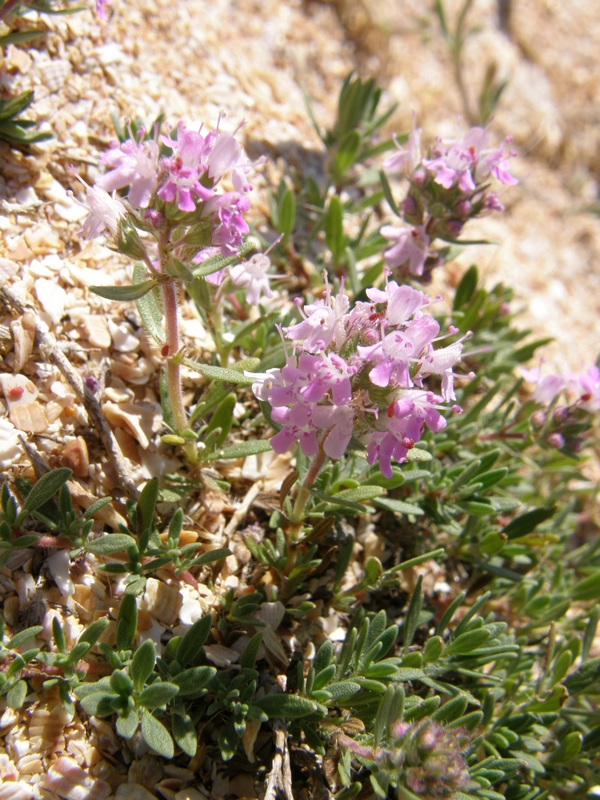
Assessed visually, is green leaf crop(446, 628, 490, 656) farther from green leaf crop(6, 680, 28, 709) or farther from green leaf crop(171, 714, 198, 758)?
green leaf crop(6, 680, 28, 709)

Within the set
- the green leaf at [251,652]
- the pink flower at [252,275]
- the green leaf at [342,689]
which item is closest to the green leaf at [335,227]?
the pink flower at [252,275]

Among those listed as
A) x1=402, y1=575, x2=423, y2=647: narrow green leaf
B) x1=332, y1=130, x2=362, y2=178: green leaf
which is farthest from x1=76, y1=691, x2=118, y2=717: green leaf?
x1=332, y1=130, x2=362, y2=178: green leaf

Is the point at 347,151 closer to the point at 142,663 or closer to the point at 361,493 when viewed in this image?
the point at 361,493

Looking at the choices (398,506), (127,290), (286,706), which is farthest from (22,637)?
(398,506)

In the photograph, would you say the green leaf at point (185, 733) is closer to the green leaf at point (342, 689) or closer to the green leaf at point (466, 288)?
the green leaf at point (342, 689)

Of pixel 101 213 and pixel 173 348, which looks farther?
pixel 173 348

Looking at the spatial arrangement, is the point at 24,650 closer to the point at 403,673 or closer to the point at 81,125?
the point at 403,673
